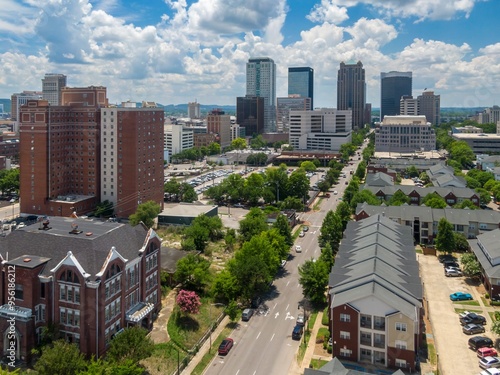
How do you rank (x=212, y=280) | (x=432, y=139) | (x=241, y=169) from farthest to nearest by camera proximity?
(x=432, y=139) → (x=241, y=169) → (x=212, y=280)

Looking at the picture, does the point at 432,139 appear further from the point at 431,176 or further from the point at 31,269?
the point at 31,269

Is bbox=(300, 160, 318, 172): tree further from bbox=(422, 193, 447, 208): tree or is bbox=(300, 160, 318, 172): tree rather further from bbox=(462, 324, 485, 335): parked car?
bbox=(462, 324, 485, 335): parked car

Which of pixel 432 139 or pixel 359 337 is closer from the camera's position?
pixel 359 337

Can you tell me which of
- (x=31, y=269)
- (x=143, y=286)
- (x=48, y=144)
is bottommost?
(x=143, y=286)

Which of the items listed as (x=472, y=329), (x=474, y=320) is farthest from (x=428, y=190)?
(x=472, y=329)

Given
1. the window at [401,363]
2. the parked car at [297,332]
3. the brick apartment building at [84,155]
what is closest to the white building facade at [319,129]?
the brick apartment building at [84,155]

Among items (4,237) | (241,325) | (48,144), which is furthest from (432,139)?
(4,237)

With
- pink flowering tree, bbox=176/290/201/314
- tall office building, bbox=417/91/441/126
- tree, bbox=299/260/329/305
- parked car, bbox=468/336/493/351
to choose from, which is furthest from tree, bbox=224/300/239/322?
tall office building, bbox=417/91/441/126
